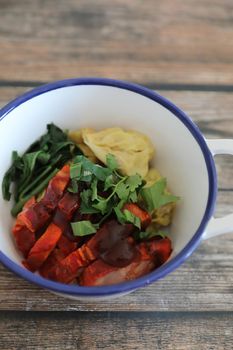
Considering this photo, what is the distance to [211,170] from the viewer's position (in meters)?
0.76

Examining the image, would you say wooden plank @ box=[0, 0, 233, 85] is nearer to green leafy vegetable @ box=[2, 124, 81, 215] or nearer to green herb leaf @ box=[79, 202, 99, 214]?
green leafy vegetable @ box=[2, 124, 81, 215]

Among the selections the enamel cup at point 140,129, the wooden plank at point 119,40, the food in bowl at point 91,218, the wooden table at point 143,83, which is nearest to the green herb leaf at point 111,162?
the food in bowl at point 91,218

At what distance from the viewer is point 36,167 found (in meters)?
0.88

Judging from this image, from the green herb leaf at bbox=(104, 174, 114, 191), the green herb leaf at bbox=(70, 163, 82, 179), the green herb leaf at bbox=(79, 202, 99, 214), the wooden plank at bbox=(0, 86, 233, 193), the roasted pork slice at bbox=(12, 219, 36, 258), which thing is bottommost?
the roasted pork slice at bbox=(12, 219, 36, 258)

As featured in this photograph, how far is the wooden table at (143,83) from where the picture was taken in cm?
78

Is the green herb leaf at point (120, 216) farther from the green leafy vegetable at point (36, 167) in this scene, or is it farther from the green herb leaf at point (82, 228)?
the green leafy vegetable at point (36, 167)

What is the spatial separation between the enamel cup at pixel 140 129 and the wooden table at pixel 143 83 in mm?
102

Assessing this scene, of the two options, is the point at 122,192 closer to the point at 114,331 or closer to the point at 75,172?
the point at 75,172

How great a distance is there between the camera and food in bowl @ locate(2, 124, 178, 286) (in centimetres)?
75

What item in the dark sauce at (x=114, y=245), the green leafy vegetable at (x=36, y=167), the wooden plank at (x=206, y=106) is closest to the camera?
the dark sauce at (x=114, y=245)

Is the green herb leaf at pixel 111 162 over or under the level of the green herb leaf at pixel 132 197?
over

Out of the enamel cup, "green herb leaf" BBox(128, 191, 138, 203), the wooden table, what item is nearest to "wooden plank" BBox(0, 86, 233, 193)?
the wooden table

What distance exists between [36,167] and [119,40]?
457 mm

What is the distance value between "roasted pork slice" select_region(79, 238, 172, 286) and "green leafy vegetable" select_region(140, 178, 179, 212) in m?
0.06
